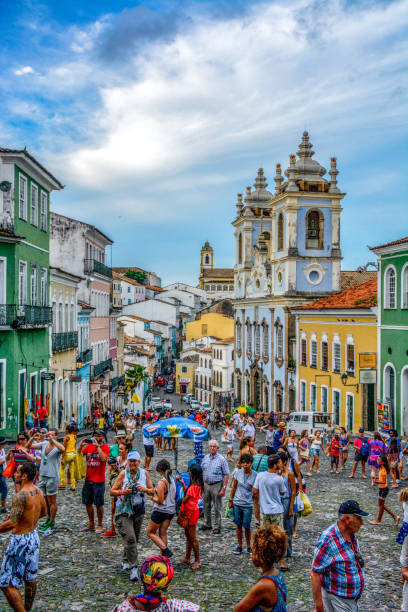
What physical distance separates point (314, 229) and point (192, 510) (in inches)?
1729

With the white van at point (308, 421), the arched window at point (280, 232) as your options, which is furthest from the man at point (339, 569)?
the arched window at point (280, 232)

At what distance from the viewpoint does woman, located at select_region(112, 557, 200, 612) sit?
5.29 metres

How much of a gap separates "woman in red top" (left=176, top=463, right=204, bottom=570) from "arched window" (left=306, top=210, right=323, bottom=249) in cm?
4287

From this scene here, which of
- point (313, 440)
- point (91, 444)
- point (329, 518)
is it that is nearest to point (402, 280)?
point (313, 440)

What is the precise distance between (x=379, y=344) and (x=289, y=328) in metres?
19.3

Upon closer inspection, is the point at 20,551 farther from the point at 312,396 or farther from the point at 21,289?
the point at 312,396

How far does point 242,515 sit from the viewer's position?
1060cm

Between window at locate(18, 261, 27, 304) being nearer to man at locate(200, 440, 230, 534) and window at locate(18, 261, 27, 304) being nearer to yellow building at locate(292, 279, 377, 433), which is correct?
man at locate(200, 440, 230, 534)

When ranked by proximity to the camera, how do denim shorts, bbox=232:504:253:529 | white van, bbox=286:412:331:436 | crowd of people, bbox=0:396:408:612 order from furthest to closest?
1. white van, bbox=286:412:331:436
2. denim shorts, bbox=232:504:253:529
3. crowd of people, bbox=0:396:408:612

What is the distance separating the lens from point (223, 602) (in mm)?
8664

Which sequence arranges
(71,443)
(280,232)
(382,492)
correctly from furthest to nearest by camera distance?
1. (280,232)
2. (71,443)
3. (382,492)

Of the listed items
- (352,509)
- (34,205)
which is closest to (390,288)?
(34,205)

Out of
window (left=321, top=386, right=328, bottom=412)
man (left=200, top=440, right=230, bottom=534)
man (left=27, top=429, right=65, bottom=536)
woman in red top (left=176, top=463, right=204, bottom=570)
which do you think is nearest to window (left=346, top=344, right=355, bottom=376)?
window (left=321, top=386, right=328, bottom=412)

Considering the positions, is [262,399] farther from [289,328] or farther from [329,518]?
[329,518]
